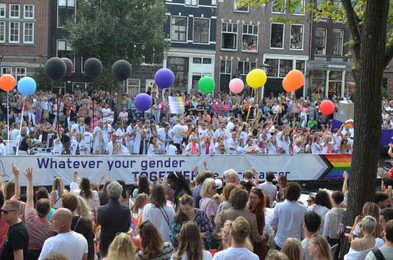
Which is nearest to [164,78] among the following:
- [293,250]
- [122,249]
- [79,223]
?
[79,223]

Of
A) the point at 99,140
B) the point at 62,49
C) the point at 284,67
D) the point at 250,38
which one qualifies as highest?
the point at 250,38

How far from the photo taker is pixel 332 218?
29.0ft

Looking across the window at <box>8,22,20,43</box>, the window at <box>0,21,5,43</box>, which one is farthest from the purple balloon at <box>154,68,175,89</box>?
the window at <box>0,21,5,43</box>

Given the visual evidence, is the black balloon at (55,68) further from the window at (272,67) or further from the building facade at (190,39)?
the window at (272,67)

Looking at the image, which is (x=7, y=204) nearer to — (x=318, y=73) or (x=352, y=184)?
(x=352, y=184)

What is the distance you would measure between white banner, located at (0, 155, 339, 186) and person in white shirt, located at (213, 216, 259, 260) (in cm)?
1052

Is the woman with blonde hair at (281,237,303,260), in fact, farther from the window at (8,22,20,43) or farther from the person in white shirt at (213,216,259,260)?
the window at (8,22,20,43)

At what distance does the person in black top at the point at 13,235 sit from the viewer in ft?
21.0

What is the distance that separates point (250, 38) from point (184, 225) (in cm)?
4128

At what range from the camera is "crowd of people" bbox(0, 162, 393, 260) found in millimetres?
6148

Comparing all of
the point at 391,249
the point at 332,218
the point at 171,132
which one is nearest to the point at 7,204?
the point at 391,249

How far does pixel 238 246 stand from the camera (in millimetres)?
6168

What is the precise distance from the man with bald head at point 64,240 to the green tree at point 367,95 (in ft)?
14.0

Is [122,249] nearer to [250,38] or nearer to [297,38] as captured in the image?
[250,38]
